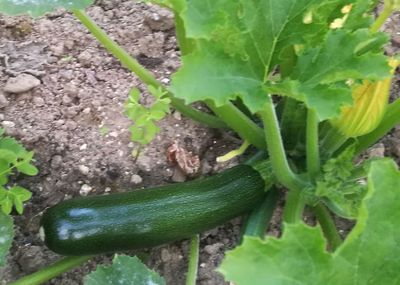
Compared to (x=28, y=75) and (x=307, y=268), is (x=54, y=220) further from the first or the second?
(x=307, y=268)

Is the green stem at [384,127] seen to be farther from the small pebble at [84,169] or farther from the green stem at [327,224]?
the small pebble at [84,169]

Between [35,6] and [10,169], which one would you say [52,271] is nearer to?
[10,169]

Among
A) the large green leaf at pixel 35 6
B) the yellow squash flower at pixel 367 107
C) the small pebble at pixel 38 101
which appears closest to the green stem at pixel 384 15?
the yellow squash flower at pixel 367 107

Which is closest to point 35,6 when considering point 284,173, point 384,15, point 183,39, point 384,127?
point 183,39

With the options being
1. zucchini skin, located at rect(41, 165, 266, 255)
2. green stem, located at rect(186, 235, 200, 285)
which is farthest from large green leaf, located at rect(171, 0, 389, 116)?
green stem, located at rect(186, 235, 200, 285)

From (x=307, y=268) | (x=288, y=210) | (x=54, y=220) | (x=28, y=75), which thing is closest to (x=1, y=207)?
(x=54, y=220)

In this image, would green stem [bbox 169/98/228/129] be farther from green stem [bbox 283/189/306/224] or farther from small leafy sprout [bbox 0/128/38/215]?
small leafy sprout [bbox 0/128/38/215]
